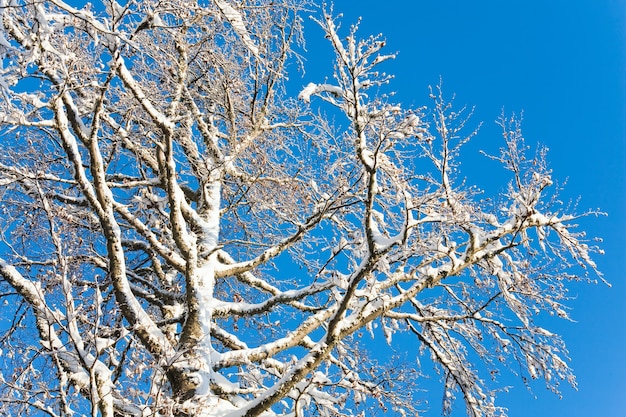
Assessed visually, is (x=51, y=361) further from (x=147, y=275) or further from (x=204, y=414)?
(x=147, y=275)

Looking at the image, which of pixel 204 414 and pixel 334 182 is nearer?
pixel 204 414

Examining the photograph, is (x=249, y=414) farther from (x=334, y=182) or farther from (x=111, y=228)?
(x=334, y=182)

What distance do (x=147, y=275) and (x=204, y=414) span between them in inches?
170

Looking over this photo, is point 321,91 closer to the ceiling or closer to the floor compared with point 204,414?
closer to the ceiling

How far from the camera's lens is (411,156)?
6.62 metres

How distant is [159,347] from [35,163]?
Result: 287 centimetres

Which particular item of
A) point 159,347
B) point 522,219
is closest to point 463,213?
point 522,219

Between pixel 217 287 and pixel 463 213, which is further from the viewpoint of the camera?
pixel 217 287

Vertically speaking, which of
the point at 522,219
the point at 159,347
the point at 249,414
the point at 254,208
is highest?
the point at 254,208

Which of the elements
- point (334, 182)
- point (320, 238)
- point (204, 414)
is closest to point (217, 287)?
point (320, 238)

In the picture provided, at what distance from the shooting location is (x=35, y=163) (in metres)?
7.23

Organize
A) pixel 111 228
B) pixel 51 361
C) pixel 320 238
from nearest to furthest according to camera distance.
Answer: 1. pixel 51 361
2. pixel 111 228
3. pixel 320 238

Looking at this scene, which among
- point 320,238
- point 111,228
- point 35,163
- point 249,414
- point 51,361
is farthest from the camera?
point 320,238

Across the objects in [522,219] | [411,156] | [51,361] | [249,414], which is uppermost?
[411,156]
